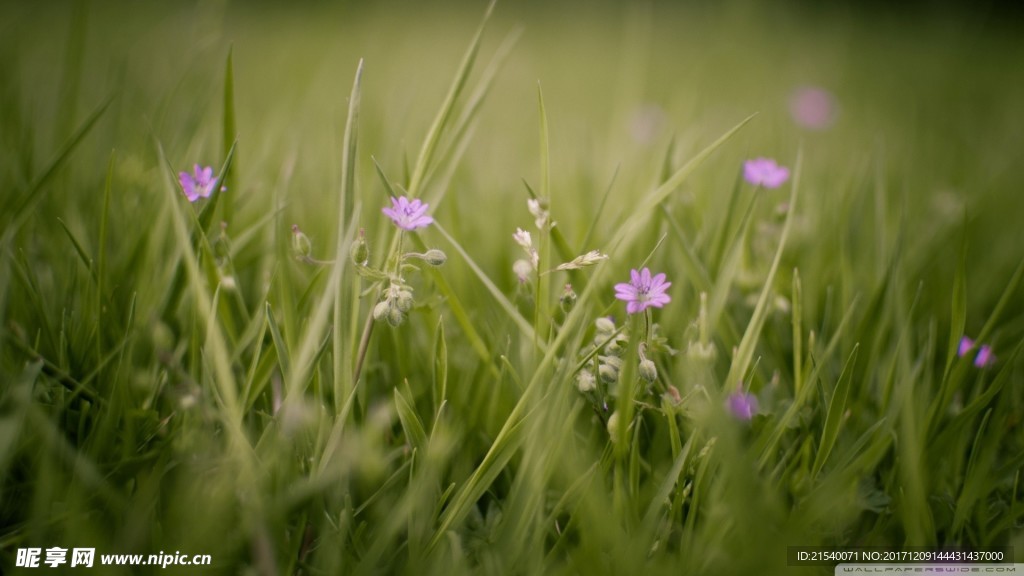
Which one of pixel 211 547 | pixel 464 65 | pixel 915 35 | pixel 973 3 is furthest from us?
pixel 973 3

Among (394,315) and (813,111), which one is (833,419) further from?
(813,111)

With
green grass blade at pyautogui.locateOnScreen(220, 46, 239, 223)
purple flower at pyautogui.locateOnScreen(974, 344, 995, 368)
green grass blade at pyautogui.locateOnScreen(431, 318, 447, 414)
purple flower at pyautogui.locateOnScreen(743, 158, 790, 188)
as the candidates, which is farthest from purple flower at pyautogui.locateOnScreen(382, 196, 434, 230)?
purple flower at pyautogui.locateOnScreen(974, 344, 995, 368)

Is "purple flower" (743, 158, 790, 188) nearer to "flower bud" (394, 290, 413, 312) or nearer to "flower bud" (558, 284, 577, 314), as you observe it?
"flower bud" (558, 284, 577, 314)

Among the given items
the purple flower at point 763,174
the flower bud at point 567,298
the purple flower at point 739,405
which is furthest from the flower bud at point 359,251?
the purple flower at point 763,174

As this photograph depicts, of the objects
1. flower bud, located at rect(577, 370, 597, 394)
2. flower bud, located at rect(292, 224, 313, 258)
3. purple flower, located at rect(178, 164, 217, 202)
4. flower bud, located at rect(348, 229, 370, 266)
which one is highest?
purple flower, located at rect(178, 164, 217, 202)

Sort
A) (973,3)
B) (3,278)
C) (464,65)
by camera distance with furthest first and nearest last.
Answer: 1. (973,3)
2. (464,65)
3. (3,278)

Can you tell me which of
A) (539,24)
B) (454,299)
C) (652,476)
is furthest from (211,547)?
(539,24)

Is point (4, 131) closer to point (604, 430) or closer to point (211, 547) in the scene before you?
point (211, 547)

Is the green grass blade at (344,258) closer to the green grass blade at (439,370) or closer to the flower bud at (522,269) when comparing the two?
the green grass blade at (439,370)
